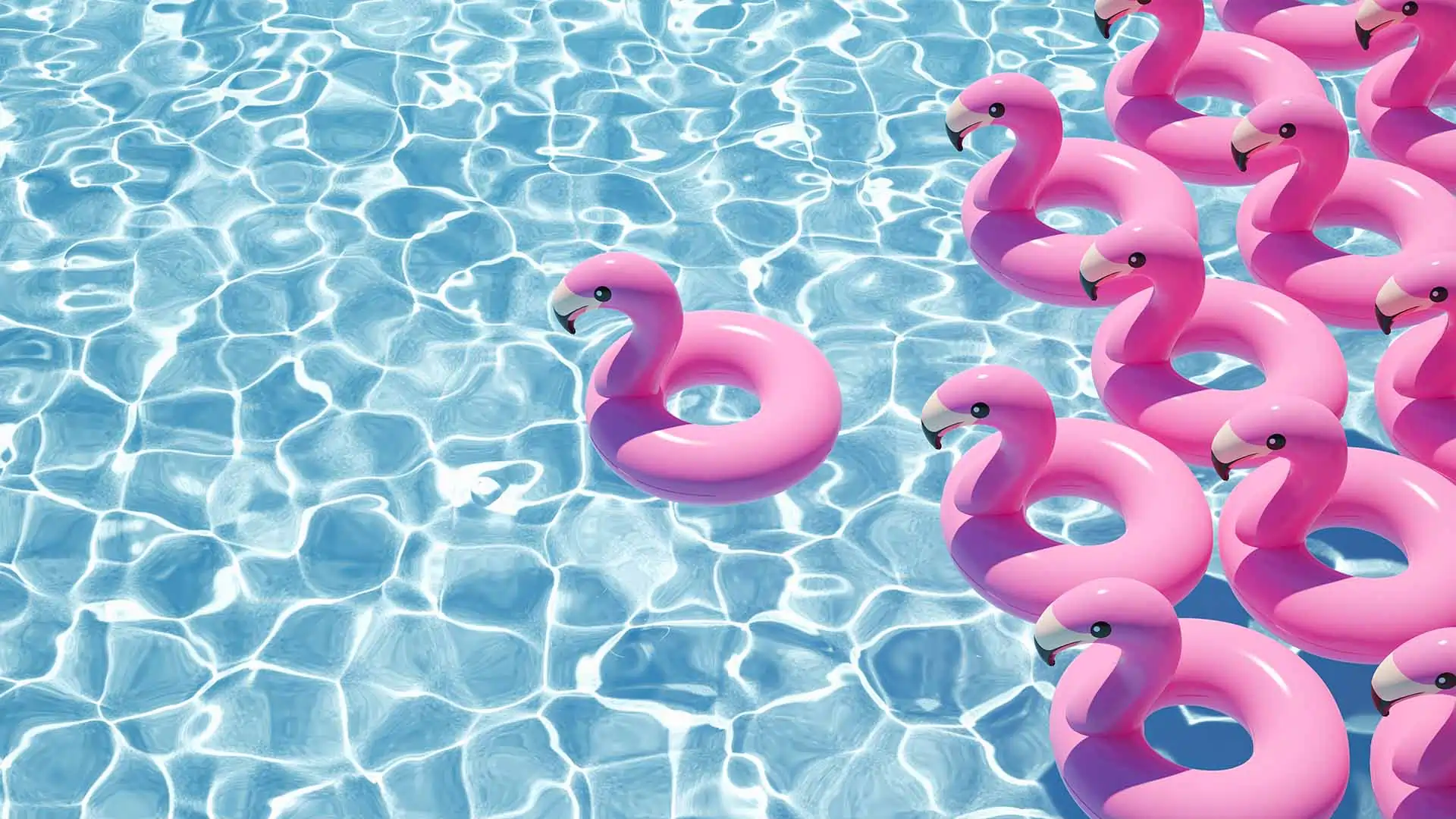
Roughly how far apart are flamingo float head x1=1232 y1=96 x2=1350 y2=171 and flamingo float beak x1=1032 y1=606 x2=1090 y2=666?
166cm

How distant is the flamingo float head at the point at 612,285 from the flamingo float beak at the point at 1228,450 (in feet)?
4.11

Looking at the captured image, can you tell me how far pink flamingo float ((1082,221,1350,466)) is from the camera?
3.48 meters

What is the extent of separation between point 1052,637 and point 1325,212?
6.29ft

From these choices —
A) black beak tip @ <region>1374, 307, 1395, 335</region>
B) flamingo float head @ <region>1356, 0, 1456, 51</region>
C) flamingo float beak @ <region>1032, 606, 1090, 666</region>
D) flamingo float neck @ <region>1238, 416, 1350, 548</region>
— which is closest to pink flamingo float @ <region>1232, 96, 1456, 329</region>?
black beak tip @ <region>1374, 307, 1395, 335</region>

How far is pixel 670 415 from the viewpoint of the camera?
355cm

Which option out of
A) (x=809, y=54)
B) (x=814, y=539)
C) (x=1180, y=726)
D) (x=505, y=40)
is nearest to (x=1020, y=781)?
(x=1180, y=726)

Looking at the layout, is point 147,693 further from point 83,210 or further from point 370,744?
point 83,210

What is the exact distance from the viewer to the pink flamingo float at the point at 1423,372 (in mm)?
3373

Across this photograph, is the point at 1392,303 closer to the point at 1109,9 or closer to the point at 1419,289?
the point at 1419,289

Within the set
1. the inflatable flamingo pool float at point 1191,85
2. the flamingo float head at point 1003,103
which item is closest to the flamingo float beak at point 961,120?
the flamingo float head at point 1003,103

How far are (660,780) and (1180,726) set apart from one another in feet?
3.94

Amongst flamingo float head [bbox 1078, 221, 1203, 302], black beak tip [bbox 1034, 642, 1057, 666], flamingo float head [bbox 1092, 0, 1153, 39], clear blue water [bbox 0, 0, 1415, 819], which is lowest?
clear blue water [bbox 0, 0, 1415, 819]

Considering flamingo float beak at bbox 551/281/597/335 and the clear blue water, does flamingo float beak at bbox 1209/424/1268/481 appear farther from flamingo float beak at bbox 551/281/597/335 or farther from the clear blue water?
flamingo float beak at bbox 551/281/597/335

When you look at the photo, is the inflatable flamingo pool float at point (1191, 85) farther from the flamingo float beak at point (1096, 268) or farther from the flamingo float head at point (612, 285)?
the flamingo float head at point (612, 285)
